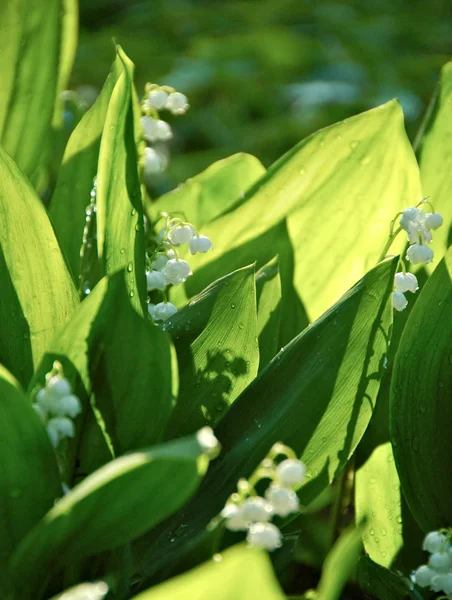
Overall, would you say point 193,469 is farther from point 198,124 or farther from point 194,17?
point 194,17

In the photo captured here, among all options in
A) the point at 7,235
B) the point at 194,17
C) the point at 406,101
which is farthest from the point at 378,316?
the point at 194,17

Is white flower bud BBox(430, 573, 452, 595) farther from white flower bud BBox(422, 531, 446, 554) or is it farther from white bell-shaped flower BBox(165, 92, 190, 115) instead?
white bell-shaped flower BBox(165, 92, 190, 115)

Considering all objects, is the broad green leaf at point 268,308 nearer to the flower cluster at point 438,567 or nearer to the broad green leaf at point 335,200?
the broad green leaf at point 335,200

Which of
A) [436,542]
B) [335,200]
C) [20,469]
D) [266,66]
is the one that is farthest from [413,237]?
[266,66]

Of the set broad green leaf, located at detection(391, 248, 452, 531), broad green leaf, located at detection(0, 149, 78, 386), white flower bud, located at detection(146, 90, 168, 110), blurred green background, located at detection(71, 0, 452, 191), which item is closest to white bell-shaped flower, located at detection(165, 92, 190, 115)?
white flower bud, located at detection(146, 90, 168, 110)

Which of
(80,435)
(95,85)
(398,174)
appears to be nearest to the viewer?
(80,435)
